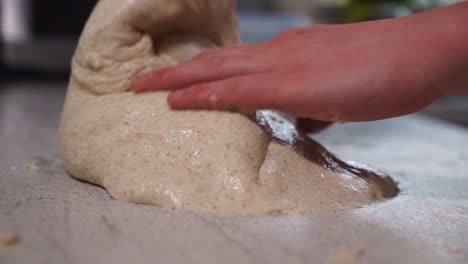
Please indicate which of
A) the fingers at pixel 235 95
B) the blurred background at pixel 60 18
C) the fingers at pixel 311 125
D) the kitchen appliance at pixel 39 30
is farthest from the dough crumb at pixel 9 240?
the kitchen appliance at pixel 39 30

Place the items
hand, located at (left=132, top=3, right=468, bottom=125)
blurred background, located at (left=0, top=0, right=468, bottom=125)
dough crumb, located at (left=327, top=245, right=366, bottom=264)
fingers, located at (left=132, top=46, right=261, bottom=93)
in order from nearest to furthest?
dough crumb, located at (left=327, top=245, right=366, bottom=264) < hand, located at (left=132, top=3, right=468, bottom=125) < fingers, located at (left=132, top=46, right=261, bottom=93) < blurred background, located at (left=0, top=0, right=468, bottom=125)

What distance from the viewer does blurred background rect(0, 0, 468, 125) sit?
5.09 meters

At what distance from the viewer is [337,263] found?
858mm

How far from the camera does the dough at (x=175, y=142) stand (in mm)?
1135


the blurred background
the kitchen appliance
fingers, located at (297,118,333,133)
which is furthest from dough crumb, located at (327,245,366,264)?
the kitchen appliance

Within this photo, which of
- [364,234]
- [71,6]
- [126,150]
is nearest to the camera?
[364,234]

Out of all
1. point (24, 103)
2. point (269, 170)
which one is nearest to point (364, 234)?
point (269, 170)

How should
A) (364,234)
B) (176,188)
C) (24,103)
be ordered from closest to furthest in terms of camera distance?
(364,234)
(176,188)
(24,103)

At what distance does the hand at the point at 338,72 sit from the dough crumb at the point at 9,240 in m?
0.53

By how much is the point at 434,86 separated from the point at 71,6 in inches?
192

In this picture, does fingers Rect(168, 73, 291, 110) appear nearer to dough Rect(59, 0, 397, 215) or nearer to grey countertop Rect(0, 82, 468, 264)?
dough Rect(59, 0, 397, 215)

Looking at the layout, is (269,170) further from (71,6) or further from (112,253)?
(71,6)

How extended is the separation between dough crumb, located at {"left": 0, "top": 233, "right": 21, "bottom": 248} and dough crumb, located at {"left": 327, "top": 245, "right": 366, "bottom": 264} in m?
0.60

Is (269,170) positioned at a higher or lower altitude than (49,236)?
higher
